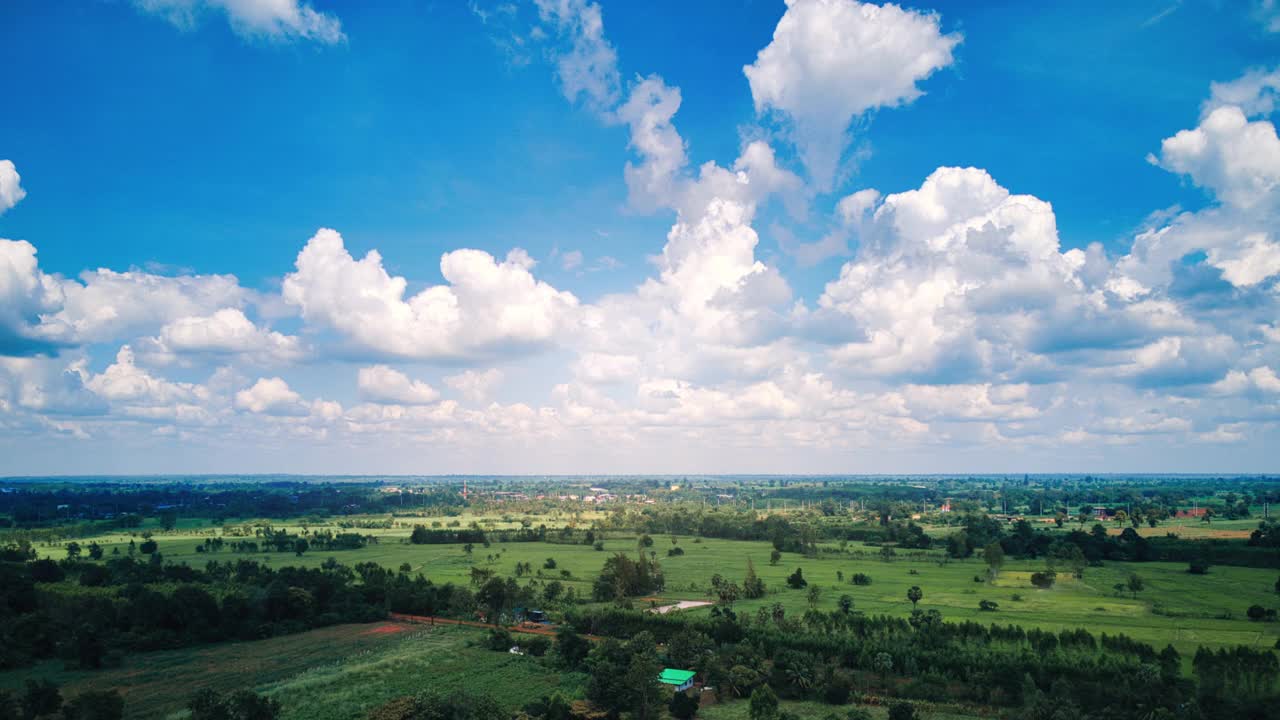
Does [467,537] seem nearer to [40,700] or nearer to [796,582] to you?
[796,582]

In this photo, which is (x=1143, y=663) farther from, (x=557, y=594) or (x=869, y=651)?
(x=557, y=594)


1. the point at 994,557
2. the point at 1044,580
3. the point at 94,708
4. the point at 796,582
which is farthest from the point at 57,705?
the point at 994,557

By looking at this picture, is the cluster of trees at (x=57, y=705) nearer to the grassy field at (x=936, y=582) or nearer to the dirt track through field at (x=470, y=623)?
the dirt track through field at (x=470, y=623)

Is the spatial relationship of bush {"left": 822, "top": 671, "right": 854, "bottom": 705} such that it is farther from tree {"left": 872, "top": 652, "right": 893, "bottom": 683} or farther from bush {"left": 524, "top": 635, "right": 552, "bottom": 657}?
bush {"left": 524, "top": 635, "right": 552, "bottom": 657}

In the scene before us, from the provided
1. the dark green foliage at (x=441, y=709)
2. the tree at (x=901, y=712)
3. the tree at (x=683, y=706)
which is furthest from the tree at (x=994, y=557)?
the dark green foliage at (x=441, y=709)

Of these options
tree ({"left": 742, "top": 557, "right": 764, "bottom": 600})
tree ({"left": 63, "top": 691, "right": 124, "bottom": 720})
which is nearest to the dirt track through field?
tree ({"left": 742, "top": 557, "right": 764, "bottom": 600})

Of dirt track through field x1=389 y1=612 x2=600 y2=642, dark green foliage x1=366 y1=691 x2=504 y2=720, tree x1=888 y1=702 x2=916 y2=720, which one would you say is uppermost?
dark green foliage x1=366 y1=691 x2=504 y2=720
